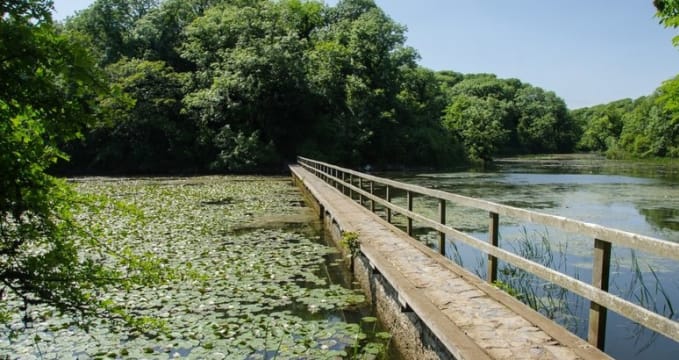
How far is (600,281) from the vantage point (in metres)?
3.78

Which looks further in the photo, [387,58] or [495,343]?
[387,58]

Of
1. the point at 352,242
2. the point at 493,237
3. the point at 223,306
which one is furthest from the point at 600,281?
the point at 223,306

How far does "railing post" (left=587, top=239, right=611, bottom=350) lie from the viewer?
377 centimetres

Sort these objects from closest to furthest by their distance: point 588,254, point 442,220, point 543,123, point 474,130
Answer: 1. point 442,220
2. point 588,254
3. point 474,130
4. point 543,123

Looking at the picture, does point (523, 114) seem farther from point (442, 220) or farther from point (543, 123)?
point (442, 220)

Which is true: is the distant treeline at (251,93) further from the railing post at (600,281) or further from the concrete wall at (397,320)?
the railing post at (600,281)

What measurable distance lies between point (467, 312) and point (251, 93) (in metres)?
36.4

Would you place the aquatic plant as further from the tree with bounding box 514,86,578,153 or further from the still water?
the tree with bounding box 514,86,578,153

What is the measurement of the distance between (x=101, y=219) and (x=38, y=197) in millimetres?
12376

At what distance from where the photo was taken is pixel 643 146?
2869 inches

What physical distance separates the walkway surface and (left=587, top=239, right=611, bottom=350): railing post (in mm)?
104

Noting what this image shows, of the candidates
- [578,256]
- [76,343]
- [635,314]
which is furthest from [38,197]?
[578,256]

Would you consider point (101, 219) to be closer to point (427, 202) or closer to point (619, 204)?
point (427, 202)

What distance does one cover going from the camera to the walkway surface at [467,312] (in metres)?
3.98
